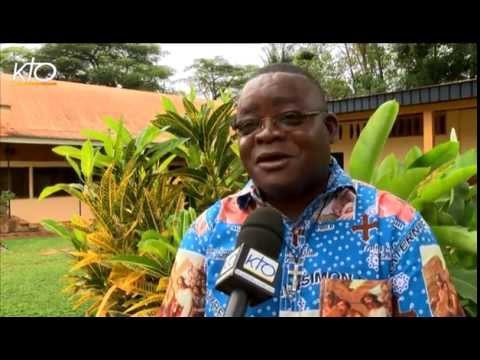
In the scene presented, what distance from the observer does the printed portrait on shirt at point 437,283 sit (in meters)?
1.10

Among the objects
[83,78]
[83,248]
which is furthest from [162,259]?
[83,78]

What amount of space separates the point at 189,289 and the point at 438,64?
55.1 ft

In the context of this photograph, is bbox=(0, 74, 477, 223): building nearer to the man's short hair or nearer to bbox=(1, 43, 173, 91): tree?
the man's short hair

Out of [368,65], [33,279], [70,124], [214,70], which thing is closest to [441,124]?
[33,279]

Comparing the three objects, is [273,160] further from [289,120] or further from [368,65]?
[368,65]

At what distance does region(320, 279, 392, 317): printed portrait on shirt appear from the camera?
1122 mm

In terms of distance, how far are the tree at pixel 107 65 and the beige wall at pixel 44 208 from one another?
36.8 feet

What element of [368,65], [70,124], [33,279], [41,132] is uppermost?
[368,65]

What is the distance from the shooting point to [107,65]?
2281cm

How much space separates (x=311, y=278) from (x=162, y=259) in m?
1.55

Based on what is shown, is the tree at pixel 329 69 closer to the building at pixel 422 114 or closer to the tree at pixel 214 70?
the tree at pixel 214 70

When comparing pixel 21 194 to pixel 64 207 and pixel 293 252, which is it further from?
pixel 293 252

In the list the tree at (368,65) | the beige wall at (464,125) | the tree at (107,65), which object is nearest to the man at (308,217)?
the beige wall at (464,125)

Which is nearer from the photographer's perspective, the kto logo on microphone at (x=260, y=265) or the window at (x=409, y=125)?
the kto logo on microphone at (x=260, y=265)
